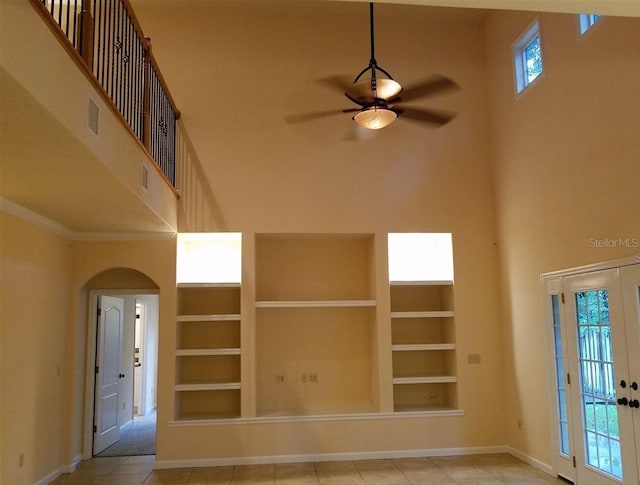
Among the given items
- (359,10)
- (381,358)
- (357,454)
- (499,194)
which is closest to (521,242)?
(499,194)

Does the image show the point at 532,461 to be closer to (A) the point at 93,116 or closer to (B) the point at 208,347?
(B) the point at 208,347

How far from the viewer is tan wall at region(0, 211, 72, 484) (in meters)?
4.73

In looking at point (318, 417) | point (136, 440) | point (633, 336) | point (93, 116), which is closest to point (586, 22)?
point (633, 336)

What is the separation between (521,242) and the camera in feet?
20.4

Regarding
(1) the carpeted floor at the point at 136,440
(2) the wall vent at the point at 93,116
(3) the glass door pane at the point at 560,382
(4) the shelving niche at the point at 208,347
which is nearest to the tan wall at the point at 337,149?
(4) the shelving niche at the point at 208,347

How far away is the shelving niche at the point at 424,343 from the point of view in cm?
673

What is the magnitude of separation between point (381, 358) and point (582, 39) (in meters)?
4.08

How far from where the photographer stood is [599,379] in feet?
15.7

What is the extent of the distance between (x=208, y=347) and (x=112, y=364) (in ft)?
4.62

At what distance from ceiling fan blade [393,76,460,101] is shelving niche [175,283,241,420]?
3.26 m

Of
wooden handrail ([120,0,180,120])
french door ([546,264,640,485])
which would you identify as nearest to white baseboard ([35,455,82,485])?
wooden handrail ([120,0,180,120])

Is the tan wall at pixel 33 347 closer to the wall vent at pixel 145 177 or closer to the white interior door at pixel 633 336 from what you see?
the wall vent at pixel 145 177

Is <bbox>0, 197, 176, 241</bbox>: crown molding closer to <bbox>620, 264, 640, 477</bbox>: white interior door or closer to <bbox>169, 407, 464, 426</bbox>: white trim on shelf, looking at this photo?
<bbox>169, 407, 464, 426</bbox>: white trim on shelf

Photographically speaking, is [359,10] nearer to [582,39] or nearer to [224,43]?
[224,43]
